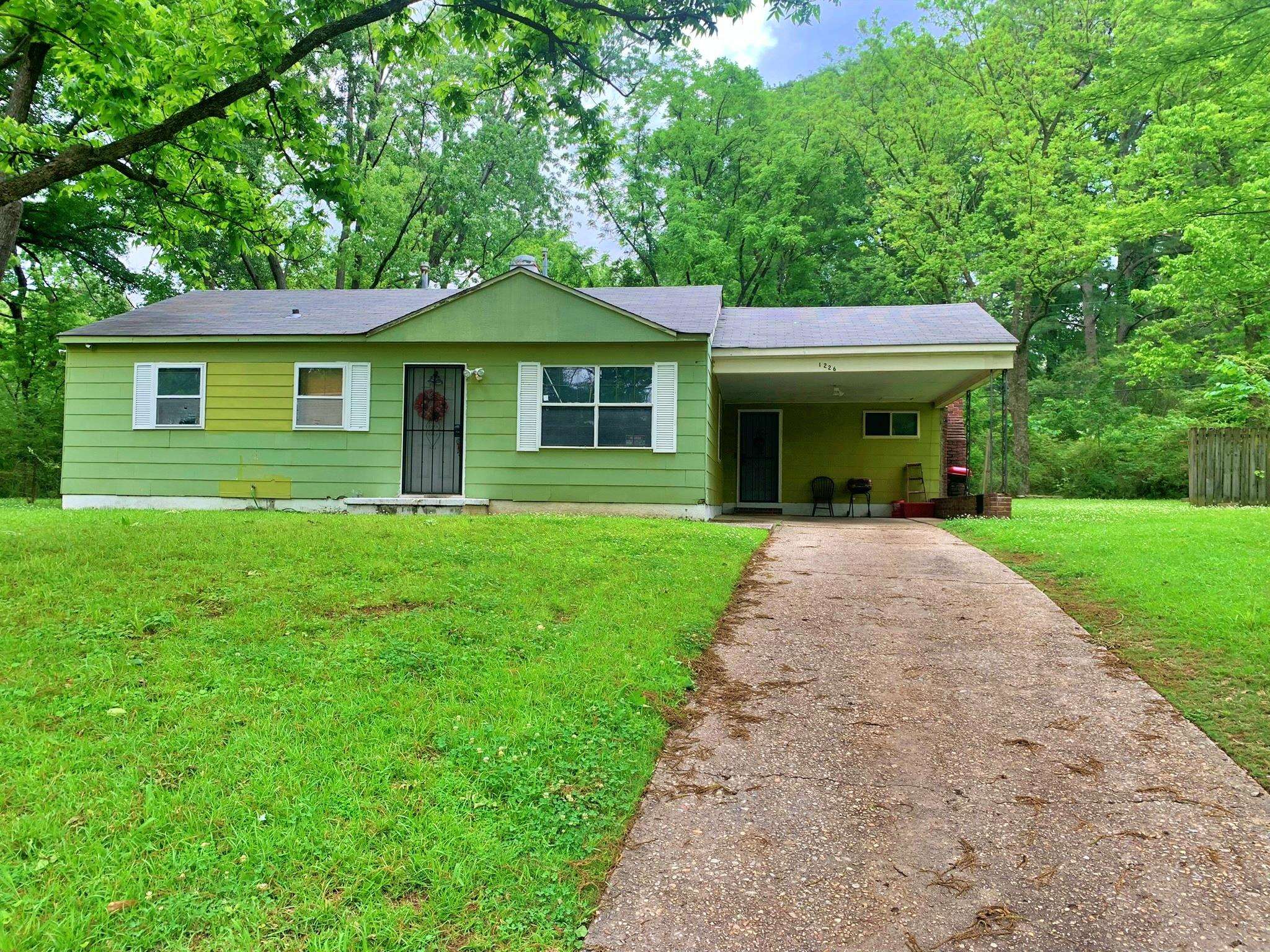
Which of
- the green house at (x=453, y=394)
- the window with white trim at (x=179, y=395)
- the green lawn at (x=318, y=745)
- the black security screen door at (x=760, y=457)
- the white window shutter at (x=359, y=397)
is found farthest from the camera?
the black security screen door at (x=760, y=457)

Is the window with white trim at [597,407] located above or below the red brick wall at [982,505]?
above

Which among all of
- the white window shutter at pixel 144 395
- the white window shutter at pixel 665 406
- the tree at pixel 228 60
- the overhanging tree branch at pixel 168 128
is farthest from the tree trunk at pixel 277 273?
the overhanging tree branch at pixel 168 128

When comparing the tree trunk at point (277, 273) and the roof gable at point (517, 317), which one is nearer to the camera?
the roof gable at point (517, 317)

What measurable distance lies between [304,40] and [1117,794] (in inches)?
274

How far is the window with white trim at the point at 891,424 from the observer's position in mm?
14508

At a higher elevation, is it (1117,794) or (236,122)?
(236,122)

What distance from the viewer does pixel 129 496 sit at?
11.5 m

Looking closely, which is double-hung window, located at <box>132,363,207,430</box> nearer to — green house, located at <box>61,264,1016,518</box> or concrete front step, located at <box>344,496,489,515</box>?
green house, located at <box>61,264,1016,518</box>

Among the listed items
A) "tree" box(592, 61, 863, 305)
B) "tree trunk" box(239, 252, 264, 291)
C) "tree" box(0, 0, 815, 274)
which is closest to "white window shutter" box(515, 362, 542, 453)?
"tree" box(0, 0, 815, 274)

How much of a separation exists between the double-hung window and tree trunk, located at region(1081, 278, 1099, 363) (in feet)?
87.9

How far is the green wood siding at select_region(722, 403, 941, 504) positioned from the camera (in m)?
14.5

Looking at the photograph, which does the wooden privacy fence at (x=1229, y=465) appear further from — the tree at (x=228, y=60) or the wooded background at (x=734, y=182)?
the tree at (x=228, y=60)

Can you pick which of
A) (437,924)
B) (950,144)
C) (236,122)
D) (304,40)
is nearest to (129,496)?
(236,122)

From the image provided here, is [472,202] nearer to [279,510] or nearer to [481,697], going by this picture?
[279,510]
